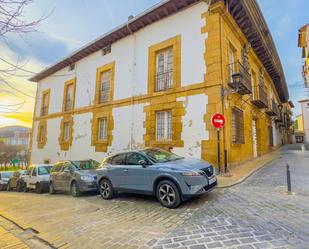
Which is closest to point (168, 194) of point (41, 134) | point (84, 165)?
point (84, 165)

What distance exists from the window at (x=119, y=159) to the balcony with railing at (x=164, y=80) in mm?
5662

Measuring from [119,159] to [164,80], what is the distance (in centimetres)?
615

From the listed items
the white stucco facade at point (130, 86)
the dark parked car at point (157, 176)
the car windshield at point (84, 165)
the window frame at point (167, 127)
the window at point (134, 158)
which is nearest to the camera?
the dark parked car at point (157, 176)

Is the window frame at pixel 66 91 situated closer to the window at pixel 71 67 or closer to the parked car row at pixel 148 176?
the window at pixel 71 67

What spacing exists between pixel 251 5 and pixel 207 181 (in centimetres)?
1067

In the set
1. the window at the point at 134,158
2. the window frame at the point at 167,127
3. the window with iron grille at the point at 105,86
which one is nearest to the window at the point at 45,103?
the window with iron grille at the point at 105,86

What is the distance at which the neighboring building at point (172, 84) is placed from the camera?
9703 mm

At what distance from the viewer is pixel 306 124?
108ft

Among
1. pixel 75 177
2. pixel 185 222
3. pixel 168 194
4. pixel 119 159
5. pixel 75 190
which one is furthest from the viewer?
pixel 75 177

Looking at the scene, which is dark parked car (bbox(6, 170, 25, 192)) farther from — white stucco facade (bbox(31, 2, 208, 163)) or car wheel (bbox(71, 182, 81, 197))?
car wheel (bbox(71, 182, 81, 197))

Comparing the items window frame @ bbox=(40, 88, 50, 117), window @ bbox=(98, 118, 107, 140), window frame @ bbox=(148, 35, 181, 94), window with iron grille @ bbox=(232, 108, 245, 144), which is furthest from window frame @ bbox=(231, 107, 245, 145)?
window frame @ bbox=(40, 88, 50, 117)

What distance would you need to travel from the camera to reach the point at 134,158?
6297 mm

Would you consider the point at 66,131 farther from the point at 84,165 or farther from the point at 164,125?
the point at 164,125

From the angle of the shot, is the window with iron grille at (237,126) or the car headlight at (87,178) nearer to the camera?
the car headlight at (87,178)
